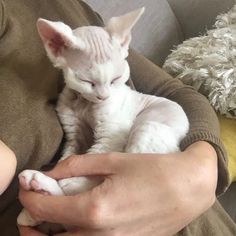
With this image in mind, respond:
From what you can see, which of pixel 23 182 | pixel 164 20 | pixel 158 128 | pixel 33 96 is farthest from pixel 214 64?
pixel 23 182

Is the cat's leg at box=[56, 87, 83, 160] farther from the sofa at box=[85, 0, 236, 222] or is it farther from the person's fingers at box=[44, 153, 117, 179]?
the sofa at box=[85, 0, 236, 222]

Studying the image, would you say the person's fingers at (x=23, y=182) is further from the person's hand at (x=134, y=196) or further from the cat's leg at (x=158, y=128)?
the cat's leg at (x=158, y=128)

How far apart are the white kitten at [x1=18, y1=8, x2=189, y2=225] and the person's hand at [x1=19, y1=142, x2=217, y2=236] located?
31mm

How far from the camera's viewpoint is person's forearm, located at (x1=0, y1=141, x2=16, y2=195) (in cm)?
71

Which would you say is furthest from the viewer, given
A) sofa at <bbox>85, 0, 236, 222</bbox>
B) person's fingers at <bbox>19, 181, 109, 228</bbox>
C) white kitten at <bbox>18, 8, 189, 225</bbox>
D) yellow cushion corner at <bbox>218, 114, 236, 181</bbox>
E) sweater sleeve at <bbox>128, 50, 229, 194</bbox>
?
sofa at <bbox>85, 0, 236, 222</bbox>

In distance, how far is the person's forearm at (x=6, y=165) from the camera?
71 cm

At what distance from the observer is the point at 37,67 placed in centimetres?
87

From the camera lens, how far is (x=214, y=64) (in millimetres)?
1244

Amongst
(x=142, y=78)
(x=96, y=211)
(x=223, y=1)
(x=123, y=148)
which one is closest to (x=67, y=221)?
(x=96, y=211)

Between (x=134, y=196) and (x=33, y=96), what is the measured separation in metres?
0.24

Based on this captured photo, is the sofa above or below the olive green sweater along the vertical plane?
below

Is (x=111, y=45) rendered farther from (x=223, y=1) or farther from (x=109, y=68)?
(x=223, y=1)

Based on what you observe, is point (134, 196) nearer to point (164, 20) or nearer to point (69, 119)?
point (69, 119)

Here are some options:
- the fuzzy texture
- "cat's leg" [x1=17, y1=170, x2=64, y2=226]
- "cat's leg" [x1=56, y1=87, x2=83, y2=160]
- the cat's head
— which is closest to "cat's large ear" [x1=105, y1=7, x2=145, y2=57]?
the cat's head
